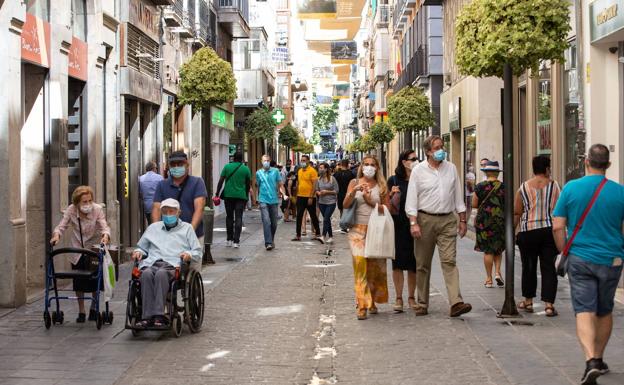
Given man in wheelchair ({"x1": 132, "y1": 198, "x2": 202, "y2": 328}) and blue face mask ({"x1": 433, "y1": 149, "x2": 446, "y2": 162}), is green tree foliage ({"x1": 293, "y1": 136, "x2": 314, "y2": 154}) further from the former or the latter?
man in wheelchair ({"x1": 132, "y1": 198, "x2": 202, "y2": 328})

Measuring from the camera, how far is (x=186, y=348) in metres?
9.70

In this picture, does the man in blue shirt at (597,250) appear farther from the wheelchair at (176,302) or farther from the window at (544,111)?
the window at (544,111)

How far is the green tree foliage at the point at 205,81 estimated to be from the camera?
20.3 meters

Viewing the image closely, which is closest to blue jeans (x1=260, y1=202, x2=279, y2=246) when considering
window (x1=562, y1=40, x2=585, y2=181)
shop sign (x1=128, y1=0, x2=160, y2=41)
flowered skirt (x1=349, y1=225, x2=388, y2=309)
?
shop sign (x1=128, y1=0, x2=160, y2=41)

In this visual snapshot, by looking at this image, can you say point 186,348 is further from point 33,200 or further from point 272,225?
point 272,225

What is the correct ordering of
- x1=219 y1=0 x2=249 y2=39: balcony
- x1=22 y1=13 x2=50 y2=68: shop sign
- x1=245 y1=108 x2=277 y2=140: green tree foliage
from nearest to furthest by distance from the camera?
x1=22 y1=13 x2=50 y2=68: shop sign, x1=219 y1=0 x2=249 y2=39: balcony, x1=245 y1=108 x2=277 y2=140: green tree foliage

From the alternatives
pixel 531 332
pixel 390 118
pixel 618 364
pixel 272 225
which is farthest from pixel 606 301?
pixel 390 118

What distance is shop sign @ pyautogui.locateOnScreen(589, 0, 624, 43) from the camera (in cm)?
1428

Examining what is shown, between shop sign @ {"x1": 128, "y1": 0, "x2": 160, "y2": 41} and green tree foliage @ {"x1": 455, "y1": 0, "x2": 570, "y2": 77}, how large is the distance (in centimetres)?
1144

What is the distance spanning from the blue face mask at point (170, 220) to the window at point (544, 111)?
11.1m

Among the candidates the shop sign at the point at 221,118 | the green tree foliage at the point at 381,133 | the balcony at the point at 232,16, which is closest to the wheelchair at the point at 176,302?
the shop sign at the point at 221,118

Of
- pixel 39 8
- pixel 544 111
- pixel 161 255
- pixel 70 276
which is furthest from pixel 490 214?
pixel 544 111

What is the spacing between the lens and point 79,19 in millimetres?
17375

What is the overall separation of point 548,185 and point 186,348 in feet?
15.1
